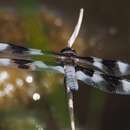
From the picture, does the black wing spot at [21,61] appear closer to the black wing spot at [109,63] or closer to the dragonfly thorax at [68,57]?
the dragonfly thorax at [68,57]

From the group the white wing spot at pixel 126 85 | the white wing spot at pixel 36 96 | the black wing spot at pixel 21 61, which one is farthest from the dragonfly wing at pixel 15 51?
the white wing spot at pixel 36 96

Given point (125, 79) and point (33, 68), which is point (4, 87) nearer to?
point (33, 68)

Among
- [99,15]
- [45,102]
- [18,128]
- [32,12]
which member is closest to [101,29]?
[99,15]

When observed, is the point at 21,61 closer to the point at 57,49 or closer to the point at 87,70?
the point at 87,70

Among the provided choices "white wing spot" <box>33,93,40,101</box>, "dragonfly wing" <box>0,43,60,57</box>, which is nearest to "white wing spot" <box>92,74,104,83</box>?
"dragonfly wing" <box>0,43,60,57</box>

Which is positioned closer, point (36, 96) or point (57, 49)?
point (36, 96)

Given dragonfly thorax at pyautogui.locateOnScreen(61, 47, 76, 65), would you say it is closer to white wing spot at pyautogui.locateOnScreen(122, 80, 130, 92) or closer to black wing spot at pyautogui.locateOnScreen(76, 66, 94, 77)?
black wing spot at pyautogui.locateOnScreen(76, 66, 94, 77)

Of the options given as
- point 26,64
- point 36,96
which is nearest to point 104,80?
point 26,64
